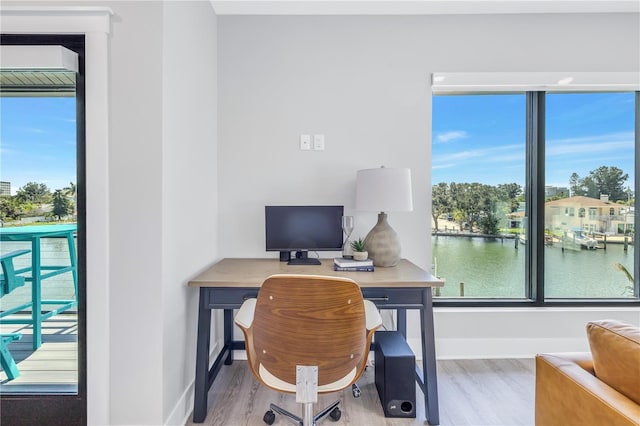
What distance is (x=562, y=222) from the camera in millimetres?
2508

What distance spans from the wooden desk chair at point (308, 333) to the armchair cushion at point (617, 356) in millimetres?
758

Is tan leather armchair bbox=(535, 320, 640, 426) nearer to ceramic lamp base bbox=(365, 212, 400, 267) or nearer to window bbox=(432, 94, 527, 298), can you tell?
ceramic lamp base bbox=(365, 212, 400, 267)

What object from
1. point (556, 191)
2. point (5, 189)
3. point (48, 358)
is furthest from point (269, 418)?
point (556, 191)

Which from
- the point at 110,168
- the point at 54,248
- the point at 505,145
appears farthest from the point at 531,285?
the point at 54,248

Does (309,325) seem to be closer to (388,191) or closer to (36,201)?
(388,191)

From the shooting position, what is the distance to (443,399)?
1.92 meters

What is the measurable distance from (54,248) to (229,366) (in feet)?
4.56

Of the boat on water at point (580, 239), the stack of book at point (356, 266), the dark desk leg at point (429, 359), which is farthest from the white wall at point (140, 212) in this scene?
the boat on water at point (580, 239)

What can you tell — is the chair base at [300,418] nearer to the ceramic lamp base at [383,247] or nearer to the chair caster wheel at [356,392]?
the chair caster wheel at [356,392]

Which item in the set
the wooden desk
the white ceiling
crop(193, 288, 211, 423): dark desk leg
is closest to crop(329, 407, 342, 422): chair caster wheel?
the wooden desk

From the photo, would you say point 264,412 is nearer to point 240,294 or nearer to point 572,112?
point 240,294

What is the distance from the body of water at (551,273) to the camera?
8.25 feet

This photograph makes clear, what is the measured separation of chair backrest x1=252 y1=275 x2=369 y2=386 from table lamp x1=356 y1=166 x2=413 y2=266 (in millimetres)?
832

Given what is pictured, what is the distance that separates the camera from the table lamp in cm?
195
